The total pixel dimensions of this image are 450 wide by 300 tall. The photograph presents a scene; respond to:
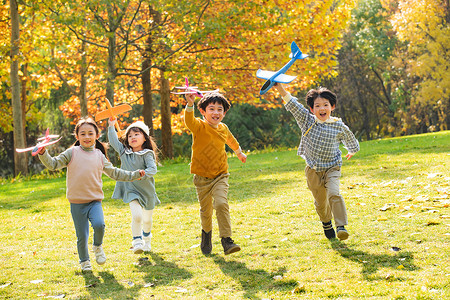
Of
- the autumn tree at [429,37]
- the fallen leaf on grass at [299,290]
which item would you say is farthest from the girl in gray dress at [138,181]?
the autumn tree at [429,37]

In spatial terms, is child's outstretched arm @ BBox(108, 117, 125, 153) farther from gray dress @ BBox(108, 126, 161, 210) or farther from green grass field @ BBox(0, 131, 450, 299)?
green grass field @ BBox(0, 131, 450, 299)

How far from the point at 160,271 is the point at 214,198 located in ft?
3.04

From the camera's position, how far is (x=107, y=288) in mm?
5051

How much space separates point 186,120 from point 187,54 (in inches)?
506

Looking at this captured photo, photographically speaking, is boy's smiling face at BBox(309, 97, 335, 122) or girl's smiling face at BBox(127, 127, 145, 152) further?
girl's smiling face at BBox(127, 127, 145, 152)

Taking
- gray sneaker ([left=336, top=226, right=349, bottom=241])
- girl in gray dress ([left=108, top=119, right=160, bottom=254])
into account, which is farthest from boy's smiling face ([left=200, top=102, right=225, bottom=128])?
gray sneaker ([left=336, top=226, right=349, bottom=241])

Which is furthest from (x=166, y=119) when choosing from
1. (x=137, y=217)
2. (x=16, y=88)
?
(x=137, y=217)

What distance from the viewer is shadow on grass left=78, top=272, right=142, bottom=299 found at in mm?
4785

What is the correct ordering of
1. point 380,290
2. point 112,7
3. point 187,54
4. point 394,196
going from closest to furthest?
point 380,290 < point 394,196 < point 112,7 < point 187,54

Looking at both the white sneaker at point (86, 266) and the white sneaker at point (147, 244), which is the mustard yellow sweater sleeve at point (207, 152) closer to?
the white sneaker at point (147, 244)

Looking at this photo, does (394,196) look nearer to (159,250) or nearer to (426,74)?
(159,250)

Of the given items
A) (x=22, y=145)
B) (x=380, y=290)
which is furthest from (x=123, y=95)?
(x=380, y=290)

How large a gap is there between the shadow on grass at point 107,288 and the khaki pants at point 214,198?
1.15m

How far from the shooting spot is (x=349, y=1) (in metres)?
18.4
